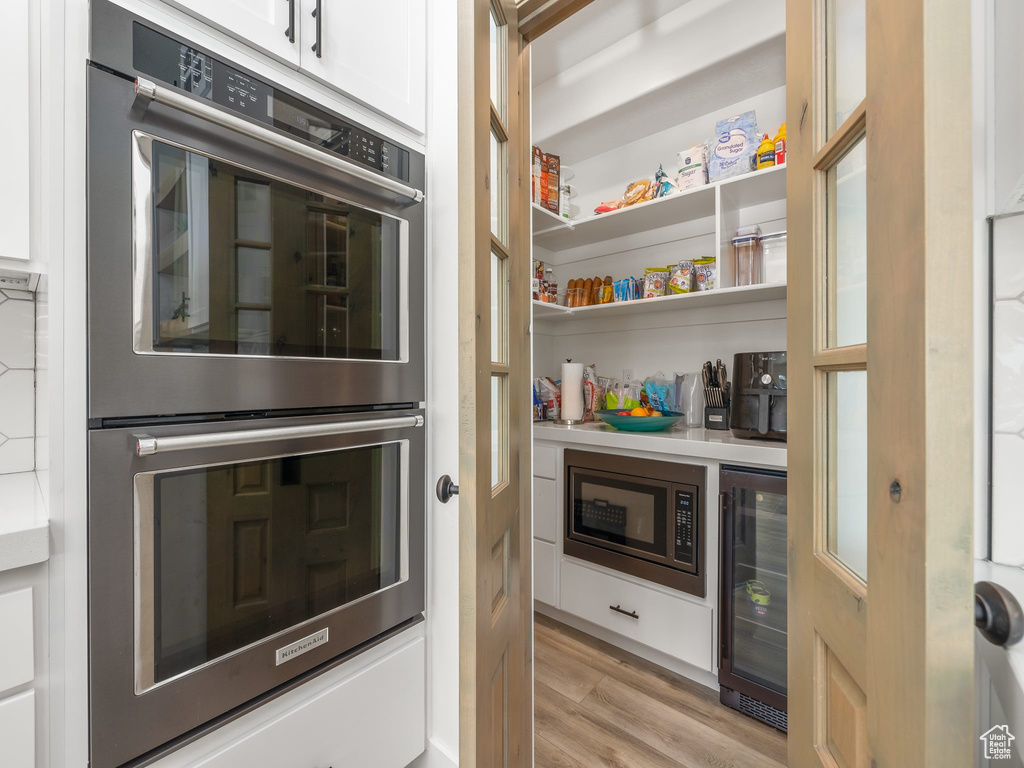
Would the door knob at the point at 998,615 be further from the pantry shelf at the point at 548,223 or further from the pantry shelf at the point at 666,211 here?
the pantry shelf at the point at 548,223

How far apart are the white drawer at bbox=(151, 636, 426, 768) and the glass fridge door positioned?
116 cm

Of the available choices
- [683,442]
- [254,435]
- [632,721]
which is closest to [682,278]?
[683,442]

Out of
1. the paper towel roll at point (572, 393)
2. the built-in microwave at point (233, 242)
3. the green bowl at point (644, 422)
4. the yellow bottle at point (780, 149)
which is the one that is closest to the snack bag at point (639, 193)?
the yellow bottle at point (780, 149)

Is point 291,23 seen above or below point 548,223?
below

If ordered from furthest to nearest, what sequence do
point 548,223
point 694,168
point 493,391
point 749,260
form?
point 548,223 < point 694,168 < point 749,260 < point 493,391

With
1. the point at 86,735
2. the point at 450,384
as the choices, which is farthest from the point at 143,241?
the point at 86,735

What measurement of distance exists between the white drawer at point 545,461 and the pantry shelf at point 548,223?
1.12 meters

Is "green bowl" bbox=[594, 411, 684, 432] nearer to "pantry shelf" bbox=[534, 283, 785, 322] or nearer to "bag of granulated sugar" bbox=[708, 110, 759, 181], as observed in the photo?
"pantry shelf" bbox=[534, 283, 785, 322]

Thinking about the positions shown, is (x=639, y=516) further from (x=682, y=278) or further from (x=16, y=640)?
(x=16, y=640)

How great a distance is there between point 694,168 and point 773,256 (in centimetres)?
53

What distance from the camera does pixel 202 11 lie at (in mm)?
680

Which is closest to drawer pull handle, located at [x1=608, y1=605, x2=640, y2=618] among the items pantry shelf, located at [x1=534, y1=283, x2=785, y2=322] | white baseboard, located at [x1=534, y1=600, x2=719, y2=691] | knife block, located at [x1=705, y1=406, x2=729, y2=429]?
white baseboard, located at [x1=534, y1=600, x2=719, y2=691]

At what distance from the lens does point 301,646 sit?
0.79 meters

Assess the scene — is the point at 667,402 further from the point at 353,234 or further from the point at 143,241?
the point at 143,241
